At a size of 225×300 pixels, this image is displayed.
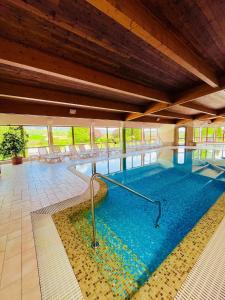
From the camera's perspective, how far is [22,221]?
7.54 ft

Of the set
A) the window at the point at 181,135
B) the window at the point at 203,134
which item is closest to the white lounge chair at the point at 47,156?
the window at the point at 181,135

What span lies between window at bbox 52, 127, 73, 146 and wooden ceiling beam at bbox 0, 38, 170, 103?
240 inches

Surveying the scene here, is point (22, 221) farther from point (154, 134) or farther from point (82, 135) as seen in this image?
point (154, 134)

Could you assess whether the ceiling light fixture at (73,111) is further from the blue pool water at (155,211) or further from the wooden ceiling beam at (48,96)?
the blue pool water at (155,211)

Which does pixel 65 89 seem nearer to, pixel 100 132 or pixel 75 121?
pixel 75 121

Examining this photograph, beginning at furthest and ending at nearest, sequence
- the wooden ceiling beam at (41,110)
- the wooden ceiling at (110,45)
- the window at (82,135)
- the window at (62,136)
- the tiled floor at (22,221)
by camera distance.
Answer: the window at (82,135)
the window at (62,136)
the wooden ceiling beam at (41,110)
the wooden ceiling at (110,45)
the tiled floor at (22,221)

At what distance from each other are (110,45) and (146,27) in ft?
2.21

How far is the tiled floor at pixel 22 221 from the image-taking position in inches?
51.5

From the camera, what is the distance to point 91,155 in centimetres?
884

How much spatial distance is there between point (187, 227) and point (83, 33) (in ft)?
11.5

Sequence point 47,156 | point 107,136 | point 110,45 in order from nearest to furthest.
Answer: point 110,45
point 47,156
point 107,136

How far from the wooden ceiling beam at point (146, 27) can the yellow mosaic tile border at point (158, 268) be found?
2536 mm

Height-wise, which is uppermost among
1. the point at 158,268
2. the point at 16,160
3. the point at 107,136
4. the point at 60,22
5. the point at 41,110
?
the point at 60,22

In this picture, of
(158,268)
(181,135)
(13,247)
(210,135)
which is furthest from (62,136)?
(210,135)
